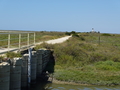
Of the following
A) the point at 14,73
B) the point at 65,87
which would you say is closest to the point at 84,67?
the point at 65,87

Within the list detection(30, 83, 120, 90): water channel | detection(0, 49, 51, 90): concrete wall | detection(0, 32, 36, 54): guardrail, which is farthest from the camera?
detection(30, 83, 120, 90): water channel

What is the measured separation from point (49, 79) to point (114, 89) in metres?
4.26

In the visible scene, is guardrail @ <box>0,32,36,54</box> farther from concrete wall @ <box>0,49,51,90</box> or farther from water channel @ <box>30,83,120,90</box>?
water channel @ <box>30,83,120,90</box>

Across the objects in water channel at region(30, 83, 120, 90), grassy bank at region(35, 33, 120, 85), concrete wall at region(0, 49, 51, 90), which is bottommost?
water channel at region(30, 83, 120, 90)

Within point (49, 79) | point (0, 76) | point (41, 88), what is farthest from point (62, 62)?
point (0, 76)

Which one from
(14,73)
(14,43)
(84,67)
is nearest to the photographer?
(14,73)

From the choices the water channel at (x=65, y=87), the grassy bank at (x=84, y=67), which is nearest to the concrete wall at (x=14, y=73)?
the water channel at (x=65, y=87)

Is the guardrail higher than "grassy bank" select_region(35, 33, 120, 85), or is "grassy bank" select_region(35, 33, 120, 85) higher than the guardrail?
the guardrail

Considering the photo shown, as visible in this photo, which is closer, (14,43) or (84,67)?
(84,67)

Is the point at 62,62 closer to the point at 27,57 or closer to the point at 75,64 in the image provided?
the point at 75,64

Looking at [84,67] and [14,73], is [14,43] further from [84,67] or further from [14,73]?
[14,73]

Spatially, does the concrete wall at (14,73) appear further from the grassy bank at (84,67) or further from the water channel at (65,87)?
the grassy bank at (84,67)

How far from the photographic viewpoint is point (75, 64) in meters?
18.5

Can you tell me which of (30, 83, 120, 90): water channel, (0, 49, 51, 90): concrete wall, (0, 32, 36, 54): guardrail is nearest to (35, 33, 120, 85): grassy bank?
(30, 83, 120, 90): water channel
